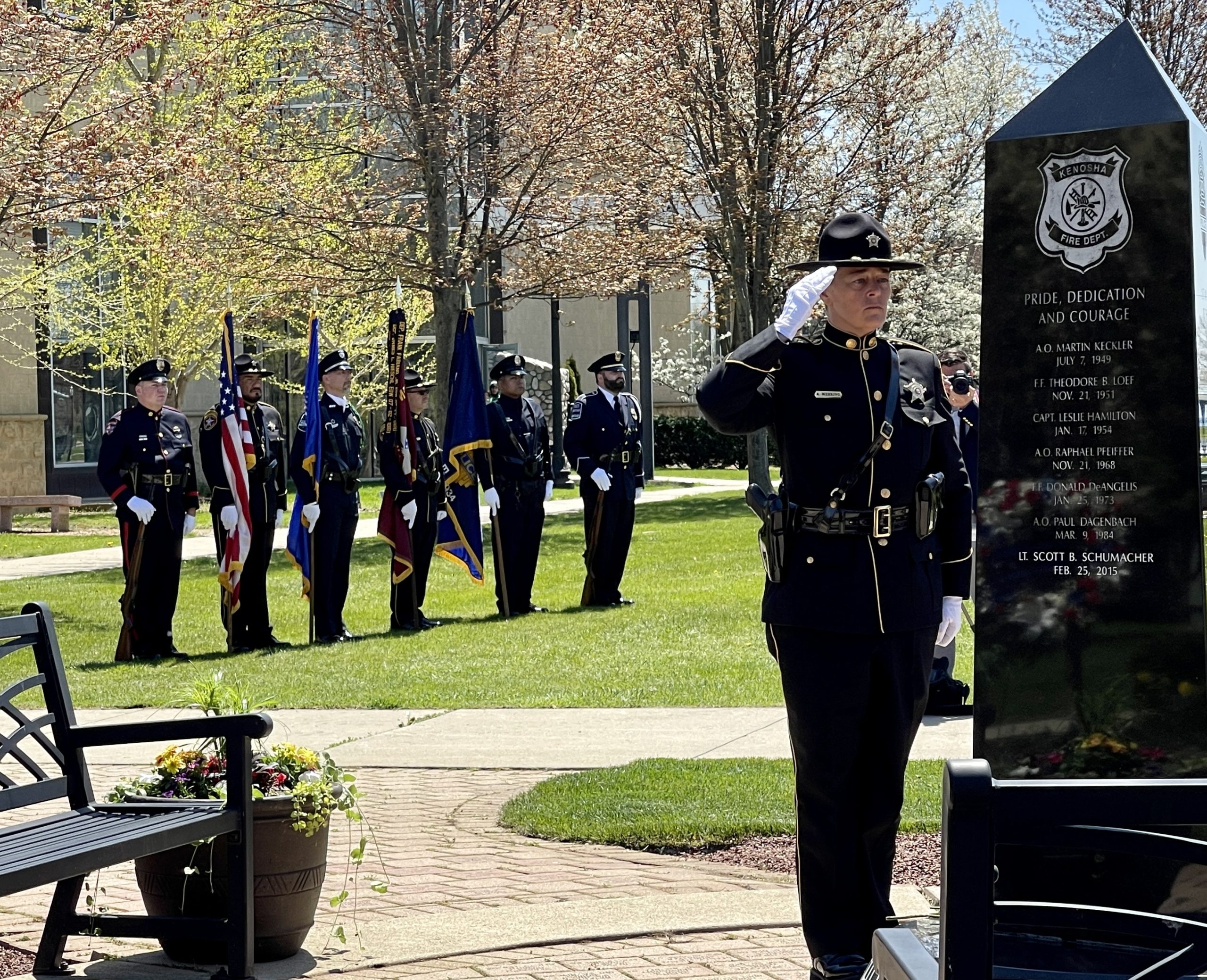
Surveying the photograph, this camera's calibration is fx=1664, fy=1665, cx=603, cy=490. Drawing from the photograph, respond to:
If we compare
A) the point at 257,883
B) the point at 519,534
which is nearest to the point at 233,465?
the point at 519,534

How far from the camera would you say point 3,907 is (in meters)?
5.94

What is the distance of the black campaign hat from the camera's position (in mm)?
15938

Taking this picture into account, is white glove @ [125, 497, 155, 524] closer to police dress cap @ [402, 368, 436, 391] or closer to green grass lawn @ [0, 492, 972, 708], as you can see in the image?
green grass lawn @ [0, 492, 972, 708]

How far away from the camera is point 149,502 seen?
13281mm

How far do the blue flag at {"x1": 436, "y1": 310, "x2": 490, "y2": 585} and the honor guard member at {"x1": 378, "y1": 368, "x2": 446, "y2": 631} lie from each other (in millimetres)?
106

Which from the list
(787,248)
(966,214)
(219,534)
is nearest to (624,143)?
(787,248)

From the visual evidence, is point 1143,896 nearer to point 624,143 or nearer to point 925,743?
point 925,743

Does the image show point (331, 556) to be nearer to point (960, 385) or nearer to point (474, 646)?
point (474, 646)

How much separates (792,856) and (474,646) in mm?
7029

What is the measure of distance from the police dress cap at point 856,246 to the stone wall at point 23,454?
104ft

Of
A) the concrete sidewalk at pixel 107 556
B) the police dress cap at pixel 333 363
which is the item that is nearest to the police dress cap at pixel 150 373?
the police dress cap at pixel 333 363

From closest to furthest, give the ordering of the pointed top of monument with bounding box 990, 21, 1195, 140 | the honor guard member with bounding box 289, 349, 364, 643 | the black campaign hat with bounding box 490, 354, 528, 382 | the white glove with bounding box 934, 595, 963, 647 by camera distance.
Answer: the pointed top of monument with bounding box 990, 21, 1195, 140 → the white glove with bounding box 934, 595, 963, 647 → the honor guard member with bounding box 289, 349, 364, 643 → the black campaign hat with bounding box 490, 354, 528, 382

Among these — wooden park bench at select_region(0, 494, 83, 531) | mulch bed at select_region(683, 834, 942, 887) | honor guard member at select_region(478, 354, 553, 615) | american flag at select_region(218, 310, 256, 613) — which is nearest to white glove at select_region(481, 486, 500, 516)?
honor guard member at select_region(478, 354, 553, 615)

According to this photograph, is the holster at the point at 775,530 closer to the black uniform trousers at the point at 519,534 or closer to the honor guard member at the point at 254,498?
the honor guard member at the point at 254,498
